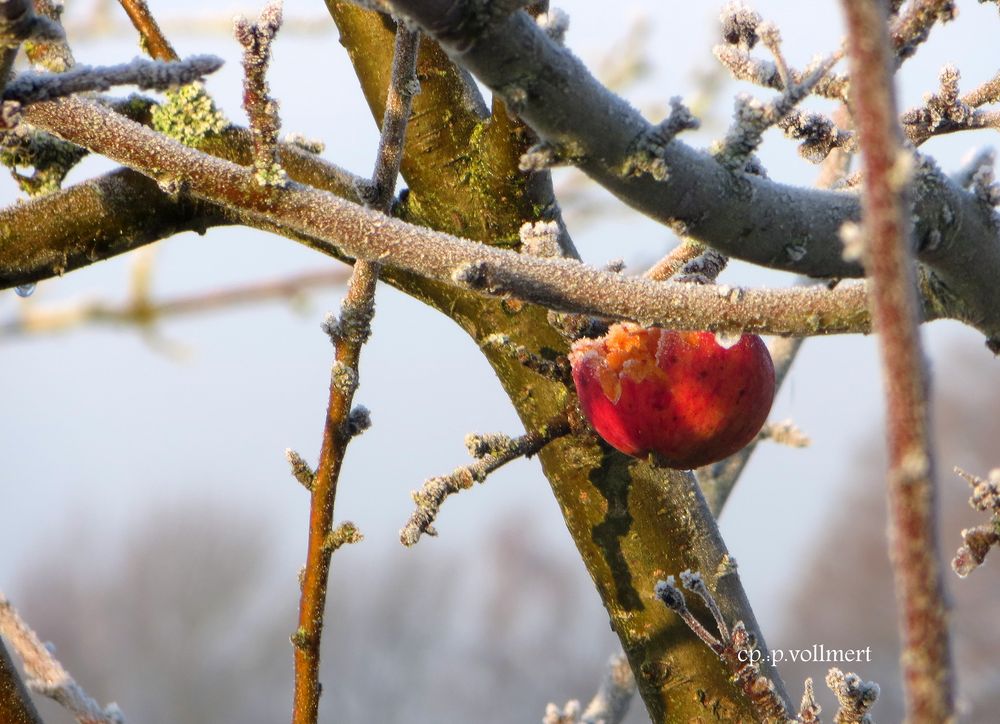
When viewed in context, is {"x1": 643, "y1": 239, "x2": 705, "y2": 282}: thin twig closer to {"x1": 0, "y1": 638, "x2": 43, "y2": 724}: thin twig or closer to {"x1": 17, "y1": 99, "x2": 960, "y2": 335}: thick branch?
{"x1": 17, "y1": 99, "x2": 960, "y2": 335}: thick branch

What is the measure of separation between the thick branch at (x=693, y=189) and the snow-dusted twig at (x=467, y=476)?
A: 0.27m

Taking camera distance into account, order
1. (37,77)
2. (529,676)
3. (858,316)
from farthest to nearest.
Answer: (529,676) < (858,316) < (37,77)

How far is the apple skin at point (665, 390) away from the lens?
2.17 feet

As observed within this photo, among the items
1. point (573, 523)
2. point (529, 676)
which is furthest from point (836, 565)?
point (573, 523)

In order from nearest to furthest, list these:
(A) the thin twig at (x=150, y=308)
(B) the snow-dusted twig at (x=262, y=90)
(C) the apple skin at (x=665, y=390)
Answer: (B) the snow-dusted twig at (x=262, y=90)
(C) the apple skin at (x=665, y=390)
(A) the thin twig at (x=150, y=308)

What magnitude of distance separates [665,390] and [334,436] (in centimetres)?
25

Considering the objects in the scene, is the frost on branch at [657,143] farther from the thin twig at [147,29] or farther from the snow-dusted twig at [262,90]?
the thin twig at [147,29]

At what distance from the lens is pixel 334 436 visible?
2.05 ft

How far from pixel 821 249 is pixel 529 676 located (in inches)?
378

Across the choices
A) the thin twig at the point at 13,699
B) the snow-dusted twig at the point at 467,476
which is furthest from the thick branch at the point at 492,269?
the thin twig at the point at 13,699

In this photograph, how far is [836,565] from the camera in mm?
10875

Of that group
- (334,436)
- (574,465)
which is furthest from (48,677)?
(574,465)

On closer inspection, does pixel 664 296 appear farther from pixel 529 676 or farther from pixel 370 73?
pixel 529 676

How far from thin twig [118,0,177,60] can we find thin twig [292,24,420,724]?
0.78ft
